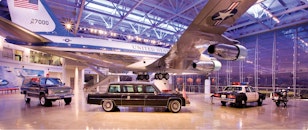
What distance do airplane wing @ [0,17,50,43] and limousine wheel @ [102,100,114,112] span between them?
4781 millimetres

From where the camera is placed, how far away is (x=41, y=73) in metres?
23.5

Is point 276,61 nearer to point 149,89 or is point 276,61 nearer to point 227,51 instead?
point 227,51

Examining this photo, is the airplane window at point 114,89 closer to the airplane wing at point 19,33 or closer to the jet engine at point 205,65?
the airplane wing at point 19,33

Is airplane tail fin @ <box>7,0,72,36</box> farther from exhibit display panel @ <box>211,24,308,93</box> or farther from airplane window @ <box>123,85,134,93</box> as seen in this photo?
exhibit display panel @ <box>211,24,308,93</box>

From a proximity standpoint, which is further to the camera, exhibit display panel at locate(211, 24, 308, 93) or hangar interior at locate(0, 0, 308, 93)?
exhibit display panel at locate(211, 24, 308, 93)

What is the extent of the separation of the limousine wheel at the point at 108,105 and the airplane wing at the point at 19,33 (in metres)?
4.78

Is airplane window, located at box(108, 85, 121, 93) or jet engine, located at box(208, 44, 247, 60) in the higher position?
jet engine, located at box(208, 44, 247, 60)

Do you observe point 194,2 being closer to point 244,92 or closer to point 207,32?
point 244,92

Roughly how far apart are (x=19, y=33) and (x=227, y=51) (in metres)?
9.28

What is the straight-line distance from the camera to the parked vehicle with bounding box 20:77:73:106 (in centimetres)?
985

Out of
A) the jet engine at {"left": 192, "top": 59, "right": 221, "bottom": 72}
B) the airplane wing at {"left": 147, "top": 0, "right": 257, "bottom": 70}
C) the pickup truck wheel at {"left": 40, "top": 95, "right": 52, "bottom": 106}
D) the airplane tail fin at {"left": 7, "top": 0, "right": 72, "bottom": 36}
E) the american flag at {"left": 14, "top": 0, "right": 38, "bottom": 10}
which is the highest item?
the american flag at {"left": 14, "top": 0, "right": 38, "bottom": 10}

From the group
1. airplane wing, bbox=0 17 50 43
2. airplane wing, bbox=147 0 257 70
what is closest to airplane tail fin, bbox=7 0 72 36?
airplane wing, bbox=0 17 50 43

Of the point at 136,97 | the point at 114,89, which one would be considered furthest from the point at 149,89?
the point at 114,89

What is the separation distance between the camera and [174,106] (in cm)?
820
